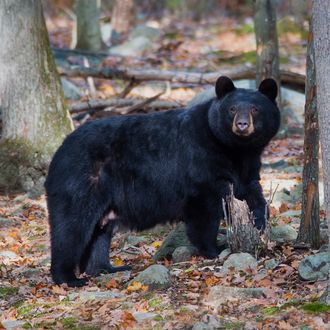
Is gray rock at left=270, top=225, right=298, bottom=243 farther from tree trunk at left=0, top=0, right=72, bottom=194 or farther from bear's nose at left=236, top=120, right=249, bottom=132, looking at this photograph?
tree trunk at left=0, top=0, right=72, bottom=194

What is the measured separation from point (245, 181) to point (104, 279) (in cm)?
166

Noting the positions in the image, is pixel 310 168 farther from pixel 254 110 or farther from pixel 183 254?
pixel 183 254

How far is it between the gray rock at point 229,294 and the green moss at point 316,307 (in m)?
0.54

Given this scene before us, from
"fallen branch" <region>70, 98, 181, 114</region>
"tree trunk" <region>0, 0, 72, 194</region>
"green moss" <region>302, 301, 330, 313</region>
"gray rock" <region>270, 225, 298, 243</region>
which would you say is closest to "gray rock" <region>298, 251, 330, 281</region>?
"green moss" <region>302, 301, 330, 313</region>

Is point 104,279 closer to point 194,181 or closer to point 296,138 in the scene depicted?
point 194,181

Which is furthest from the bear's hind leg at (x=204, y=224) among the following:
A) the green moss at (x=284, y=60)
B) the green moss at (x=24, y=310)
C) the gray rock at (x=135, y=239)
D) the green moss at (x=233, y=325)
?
the green moss at (x=284, y=60)

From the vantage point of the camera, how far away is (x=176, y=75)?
577 inches

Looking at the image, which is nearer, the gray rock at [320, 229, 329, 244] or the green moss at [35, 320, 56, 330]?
the green moss at [35, 320, 56, 330]

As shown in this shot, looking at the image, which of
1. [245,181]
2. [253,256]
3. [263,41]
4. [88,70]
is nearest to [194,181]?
[245,181]

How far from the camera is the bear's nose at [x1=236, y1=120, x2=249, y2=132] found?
7.24 meters

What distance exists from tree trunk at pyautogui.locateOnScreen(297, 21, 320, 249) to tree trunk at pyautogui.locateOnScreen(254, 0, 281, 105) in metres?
5.56

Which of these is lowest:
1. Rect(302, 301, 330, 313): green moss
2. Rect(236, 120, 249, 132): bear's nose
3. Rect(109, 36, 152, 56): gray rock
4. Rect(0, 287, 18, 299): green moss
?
Rect(0, 287, 18, 299): green moss

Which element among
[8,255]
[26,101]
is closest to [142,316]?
[8,255]

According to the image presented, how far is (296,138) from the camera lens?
43.3 ft
